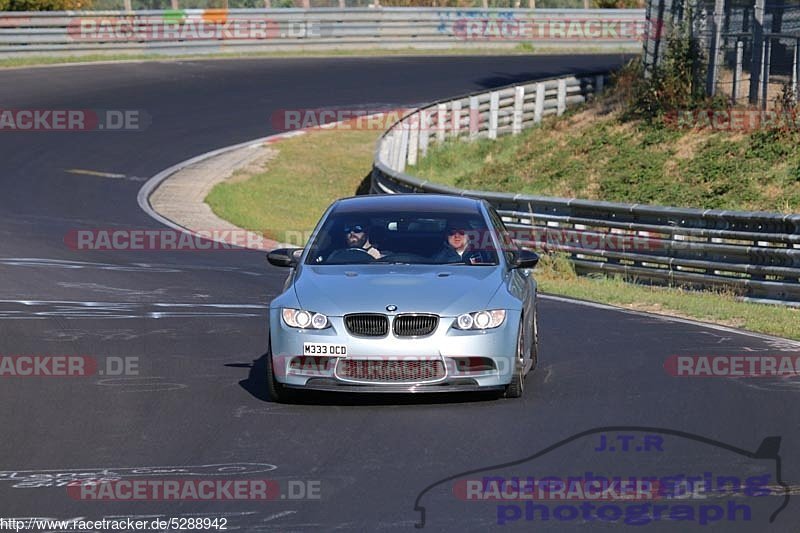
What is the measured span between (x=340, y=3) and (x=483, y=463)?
41.2 meters

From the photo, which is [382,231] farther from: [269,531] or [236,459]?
[269,531]

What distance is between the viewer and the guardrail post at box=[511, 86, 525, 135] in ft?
114

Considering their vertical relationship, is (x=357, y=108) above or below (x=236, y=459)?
below

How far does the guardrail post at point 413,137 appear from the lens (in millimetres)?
31281

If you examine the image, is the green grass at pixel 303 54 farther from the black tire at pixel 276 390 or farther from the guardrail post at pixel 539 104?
the black tire at pixel 276 390

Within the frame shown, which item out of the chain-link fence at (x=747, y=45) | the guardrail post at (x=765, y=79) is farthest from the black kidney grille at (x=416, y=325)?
the guardrail post at (x=765, y=79)

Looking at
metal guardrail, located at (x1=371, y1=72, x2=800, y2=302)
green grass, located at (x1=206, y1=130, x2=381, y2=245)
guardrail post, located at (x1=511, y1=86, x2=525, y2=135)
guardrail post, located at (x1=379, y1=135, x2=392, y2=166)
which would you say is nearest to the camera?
metal guardrail, located at (x1=371, y1=72, x2=800, y2=302)

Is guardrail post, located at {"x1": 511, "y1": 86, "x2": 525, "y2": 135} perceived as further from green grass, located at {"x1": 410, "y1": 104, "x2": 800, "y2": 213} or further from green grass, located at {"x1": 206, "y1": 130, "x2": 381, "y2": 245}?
green grass, located at {"x1": 206, "y1": 130, "x2": 381, "y2": 245}

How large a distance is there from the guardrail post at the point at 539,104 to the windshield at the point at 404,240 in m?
24.2

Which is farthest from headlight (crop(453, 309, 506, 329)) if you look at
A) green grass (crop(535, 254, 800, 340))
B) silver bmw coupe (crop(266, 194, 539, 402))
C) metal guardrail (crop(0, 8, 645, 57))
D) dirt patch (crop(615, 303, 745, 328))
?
metal guardrail (crop(0, 8, 645, 57))

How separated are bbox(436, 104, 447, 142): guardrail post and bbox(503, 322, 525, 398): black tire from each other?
72.7ft

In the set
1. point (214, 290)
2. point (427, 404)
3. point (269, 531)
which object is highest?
point (269, 531)

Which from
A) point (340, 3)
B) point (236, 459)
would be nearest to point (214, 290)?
point (236, 459)

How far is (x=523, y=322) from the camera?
34.9 feet
